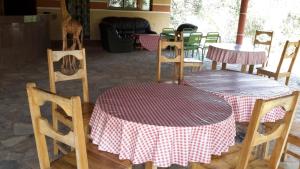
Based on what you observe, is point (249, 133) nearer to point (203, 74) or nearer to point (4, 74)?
point (203, 74)

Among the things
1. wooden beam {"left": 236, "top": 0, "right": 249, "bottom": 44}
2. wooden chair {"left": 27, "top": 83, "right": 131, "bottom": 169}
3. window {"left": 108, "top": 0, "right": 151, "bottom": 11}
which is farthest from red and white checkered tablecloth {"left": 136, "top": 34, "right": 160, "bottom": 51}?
wooden chair {"left": 27, "top": 83, "right": 131, "bottom": 169}

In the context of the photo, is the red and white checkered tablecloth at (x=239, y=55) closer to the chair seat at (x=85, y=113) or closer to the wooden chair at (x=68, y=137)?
the chair seat at (x=85, y=113)

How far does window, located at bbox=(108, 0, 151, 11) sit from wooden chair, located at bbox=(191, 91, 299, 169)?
7.66 metres

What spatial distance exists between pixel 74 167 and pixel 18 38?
5.15 m

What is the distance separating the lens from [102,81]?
527cm

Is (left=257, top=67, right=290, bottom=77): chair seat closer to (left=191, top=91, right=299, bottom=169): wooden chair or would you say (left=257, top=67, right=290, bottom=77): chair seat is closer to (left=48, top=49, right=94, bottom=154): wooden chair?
(left=191, top=91, right=299, bottom=169): wooden chair

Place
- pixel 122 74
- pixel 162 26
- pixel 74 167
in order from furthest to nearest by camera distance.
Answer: pixel 162 26, pixel 122 74, pixel 74 167

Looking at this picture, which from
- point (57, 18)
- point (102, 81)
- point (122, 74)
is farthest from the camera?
point (57, 18)

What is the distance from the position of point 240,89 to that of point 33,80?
377 centimetres

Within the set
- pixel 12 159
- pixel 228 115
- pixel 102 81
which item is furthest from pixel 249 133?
pixel 102 81

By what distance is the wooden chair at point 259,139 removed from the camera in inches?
59.8

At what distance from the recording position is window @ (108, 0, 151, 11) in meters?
9.00

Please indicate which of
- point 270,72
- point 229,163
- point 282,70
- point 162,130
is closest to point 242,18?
point 282,70

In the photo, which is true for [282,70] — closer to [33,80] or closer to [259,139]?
[259,139]
